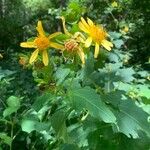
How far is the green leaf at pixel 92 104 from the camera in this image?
3.89 ft

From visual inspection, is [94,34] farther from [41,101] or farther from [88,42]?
[41,101]

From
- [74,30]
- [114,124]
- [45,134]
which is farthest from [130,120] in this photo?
[45,134]

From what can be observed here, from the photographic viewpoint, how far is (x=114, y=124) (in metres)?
1.29

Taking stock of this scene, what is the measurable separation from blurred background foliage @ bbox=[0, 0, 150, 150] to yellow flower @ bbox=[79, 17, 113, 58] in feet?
0.18

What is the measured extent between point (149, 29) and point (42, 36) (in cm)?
804

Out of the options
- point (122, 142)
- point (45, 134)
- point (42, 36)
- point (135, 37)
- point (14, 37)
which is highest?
point (42, 36)

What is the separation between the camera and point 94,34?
52.9 inches

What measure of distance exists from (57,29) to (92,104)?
462 inches

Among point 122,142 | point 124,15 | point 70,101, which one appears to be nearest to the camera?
point 70,101

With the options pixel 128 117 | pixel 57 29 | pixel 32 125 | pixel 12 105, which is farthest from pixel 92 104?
pixel 57 29

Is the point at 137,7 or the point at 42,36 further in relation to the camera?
the point at 137,7

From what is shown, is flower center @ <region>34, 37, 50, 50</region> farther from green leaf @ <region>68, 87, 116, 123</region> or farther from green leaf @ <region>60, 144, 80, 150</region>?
green leaf @ <region>60, 144, 80, 150</region>

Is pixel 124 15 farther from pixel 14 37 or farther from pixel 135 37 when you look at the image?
pixel 14 37

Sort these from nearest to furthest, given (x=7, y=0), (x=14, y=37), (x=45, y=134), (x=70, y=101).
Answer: (x=70, y=101) < (x=45, y=134) < (x=14, y=37) < (x=7, y=0)
